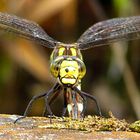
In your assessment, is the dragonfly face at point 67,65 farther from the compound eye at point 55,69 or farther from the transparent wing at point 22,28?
the transparent wing at point 22,28

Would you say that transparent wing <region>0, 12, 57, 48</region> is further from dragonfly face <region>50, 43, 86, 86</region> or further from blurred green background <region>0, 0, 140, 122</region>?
blurred green background <region>0, 0, 140, 122</region>

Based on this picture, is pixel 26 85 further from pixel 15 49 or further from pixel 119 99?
pixel 119 99

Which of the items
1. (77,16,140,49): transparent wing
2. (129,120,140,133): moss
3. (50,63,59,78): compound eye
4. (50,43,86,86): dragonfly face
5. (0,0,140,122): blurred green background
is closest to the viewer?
(129,120,140,133): moss

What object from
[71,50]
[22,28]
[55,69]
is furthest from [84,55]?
[55,69]

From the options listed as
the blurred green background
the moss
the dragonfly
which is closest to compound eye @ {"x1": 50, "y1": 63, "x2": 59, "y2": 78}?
the dragonfly

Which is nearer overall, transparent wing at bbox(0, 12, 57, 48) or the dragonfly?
the dragonfly

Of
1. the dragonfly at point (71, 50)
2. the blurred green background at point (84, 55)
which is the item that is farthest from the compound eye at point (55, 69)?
the blurred green background at point (84, 55)
